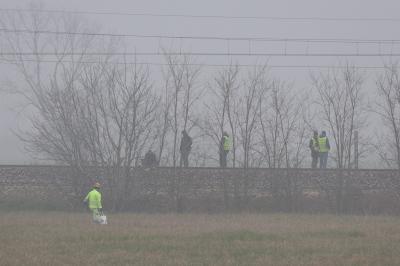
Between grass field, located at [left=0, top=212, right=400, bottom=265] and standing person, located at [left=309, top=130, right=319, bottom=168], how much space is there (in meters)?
10.0

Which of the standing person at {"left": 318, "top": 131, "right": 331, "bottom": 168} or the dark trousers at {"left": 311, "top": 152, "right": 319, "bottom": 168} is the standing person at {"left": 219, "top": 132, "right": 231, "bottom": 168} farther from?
the standing person at {"left": 318, "top": 131, "right": 331, "bottom": 168}

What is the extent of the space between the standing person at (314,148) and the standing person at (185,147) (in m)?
5.24

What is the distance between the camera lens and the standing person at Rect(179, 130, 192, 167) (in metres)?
29.4

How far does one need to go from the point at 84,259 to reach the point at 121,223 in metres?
7.12

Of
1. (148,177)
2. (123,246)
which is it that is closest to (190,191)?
(148,177)

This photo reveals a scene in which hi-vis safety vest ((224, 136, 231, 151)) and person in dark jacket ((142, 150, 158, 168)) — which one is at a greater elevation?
hi-vis safety vest ((224, 136, 231, 151))

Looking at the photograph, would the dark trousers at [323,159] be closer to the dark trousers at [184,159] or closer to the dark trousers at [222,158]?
the dark trousers at [222,158]

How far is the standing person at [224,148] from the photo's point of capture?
29562 mm

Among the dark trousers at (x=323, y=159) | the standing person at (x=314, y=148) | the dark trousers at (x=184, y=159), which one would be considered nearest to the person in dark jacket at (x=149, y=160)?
the dark trousers at (x=184, y=159)

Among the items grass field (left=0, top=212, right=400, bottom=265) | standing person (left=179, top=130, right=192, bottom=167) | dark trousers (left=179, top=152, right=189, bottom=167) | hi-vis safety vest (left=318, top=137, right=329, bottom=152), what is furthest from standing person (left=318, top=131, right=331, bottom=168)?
grass field (left=0, top=212, right=400, bottom=265)

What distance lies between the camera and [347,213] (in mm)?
27828

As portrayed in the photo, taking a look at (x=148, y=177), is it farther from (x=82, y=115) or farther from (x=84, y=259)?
(x=84, y=259)

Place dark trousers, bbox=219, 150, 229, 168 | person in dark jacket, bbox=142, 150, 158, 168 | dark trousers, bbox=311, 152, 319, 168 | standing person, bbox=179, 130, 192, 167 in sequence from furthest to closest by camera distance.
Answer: dark trousers, bbox=219, 150, 229, 168
dark trousers, bbox=311, 152, 319, 168
standing person, bbox=179, 130, 192, 167
person in dark jacket, bbox=142, 150, 158, 168

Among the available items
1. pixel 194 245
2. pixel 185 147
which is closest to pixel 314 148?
pixel 185 147
